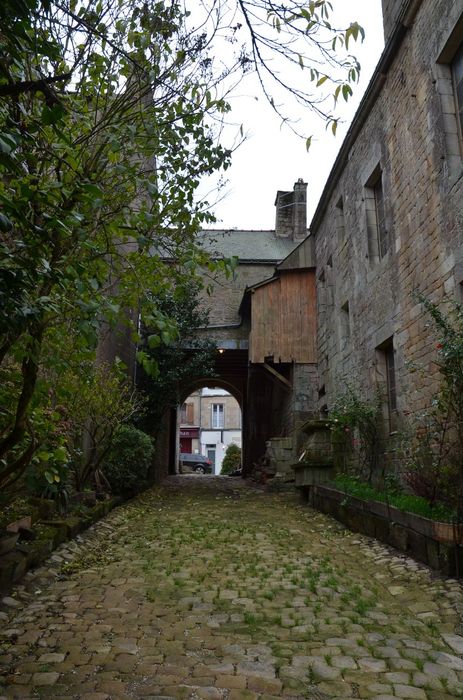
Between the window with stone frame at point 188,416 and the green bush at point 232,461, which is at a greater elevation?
the window with stone frame at point 188,416

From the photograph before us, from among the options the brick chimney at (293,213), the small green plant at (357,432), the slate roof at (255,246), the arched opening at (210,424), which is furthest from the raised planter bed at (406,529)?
the arched opening at (210,424)

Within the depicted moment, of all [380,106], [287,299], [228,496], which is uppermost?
Result: [380,106]

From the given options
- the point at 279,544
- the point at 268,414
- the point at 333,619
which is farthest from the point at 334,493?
the point at 268,414

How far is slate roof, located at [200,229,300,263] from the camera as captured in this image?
56.1ft

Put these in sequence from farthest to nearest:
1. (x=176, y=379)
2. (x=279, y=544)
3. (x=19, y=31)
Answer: (x=176, y=379) < (x=279, y=544) < (x=19, y=31)

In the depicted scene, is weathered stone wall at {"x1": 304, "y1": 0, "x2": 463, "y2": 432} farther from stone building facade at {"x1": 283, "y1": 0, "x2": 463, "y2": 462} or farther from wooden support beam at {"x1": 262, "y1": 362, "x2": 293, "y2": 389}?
wooden support beam at {"x1": 262, "y1": 362, "x2": 293, "y2": 389}

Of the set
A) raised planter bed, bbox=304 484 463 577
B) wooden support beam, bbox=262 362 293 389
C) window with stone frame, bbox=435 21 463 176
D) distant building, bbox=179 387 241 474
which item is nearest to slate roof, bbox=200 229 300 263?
wooden support beam, bbox=262 362 293 389

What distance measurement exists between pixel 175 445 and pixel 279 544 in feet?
55.3

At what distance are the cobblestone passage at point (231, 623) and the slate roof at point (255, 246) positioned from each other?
38.8 feet

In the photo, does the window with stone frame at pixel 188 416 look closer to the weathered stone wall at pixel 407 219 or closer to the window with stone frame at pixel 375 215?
the weathered stone wall at pixel 407 219

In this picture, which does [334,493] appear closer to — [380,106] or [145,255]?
[145,255]

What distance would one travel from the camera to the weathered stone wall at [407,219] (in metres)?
6.51

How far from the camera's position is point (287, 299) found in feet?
44.8

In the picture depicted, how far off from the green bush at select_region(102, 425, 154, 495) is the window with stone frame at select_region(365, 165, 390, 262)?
5324mm
